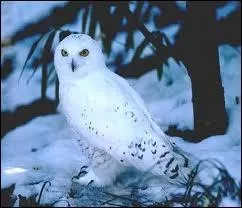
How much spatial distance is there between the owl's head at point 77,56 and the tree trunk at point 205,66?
2.23 ft

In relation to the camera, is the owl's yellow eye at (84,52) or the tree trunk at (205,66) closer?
the owl's yellow eye at (84,52)

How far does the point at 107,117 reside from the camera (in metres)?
3.28

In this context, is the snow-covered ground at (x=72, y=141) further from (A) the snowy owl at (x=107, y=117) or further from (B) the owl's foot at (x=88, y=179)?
(A) the snowy owl at (x=107, y=117)

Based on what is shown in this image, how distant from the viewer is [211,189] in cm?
290

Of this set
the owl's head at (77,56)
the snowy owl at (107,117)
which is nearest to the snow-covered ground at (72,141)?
the snowy owl at (107,117)

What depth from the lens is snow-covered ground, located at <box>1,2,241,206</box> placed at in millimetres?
3436

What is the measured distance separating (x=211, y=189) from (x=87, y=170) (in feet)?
3.12

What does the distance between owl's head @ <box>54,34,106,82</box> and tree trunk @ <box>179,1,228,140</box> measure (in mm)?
679

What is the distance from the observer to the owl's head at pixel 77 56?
3.35 m

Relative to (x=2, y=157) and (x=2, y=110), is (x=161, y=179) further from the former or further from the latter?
(x=2, y=110)

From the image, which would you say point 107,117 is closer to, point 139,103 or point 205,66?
point 139,103

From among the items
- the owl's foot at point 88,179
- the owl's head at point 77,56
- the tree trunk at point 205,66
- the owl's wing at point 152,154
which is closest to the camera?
the owl's wing at point 152,154

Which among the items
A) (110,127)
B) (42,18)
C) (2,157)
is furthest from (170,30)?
(110,127)

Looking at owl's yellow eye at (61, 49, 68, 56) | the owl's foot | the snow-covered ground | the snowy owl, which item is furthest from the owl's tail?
owl's yellow eye at (61, 49, 68, 56)
